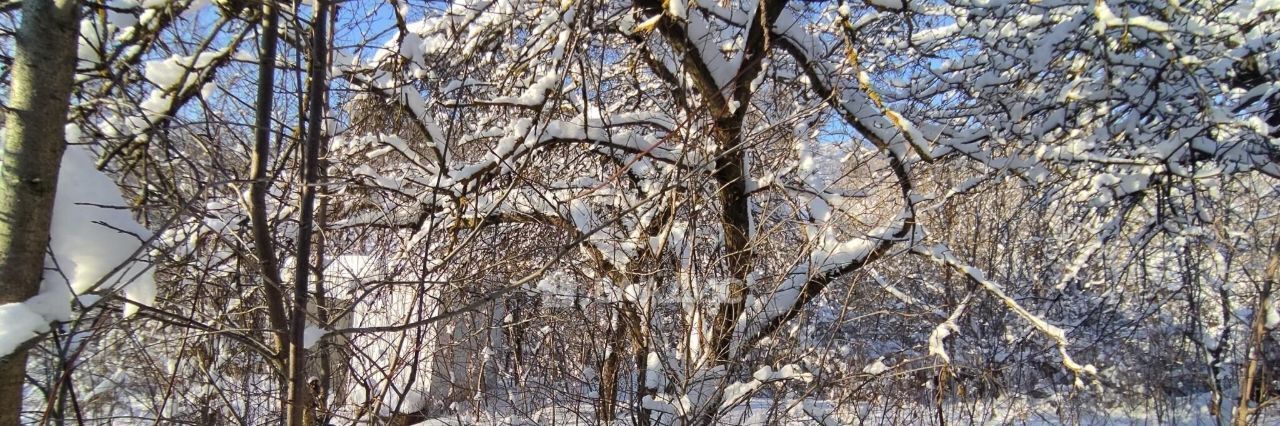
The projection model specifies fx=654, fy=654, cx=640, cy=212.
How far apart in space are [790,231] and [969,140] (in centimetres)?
130

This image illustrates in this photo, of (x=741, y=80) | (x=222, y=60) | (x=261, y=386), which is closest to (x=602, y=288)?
(x=741, y=80)

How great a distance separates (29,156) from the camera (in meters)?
1.34

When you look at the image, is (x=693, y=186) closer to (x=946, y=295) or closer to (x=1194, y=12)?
(x=1194, y=12)

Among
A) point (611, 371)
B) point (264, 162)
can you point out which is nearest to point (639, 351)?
point (611, 371)

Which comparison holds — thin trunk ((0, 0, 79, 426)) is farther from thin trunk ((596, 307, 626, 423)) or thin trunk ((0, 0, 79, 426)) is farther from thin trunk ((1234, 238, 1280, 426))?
thin trunk ((1234, 238, 1280, 426))

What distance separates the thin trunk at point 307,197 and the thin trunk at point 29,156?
0.49m

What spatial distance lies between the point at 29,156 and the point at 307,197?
1.85ft

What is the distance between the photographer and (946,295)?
7199 millimetres

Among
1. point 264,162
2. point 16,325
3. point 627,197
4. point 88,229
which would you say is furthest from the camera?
point 627,197

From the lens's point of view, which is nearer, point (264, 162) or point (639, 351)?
point (264, 162)

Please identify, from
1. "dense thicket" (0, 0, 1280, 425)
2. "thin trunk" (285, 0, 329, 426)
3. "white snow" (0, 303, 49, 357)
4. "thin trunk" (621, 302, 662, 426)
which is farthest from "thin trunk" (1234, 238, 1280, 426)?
"white snow" (0, 303, 49, 357)

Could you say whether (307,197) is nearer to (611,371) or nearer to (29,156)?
(29,156)

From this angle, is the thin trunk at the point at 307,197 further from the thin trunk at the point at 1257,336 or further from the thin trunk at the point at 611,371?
the thin trunk at the point at 1257,336

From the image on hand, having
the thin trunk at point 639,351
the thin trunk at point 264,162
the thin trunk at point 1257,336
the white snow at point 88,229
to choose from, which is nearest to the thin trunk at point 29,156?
the white snow at point 88,229
